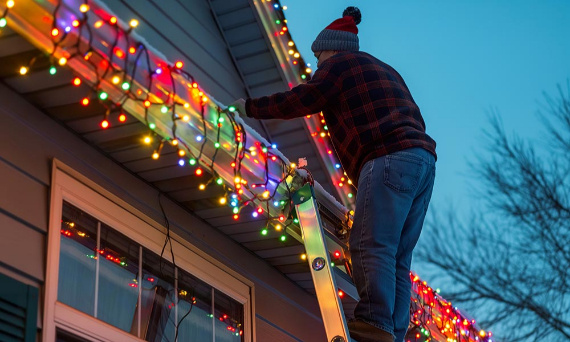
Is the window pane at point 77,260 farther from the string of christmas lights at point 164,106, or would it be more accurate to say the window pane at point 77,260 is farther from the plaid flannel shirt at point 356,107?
the plaid flannel shirt at point 356,107

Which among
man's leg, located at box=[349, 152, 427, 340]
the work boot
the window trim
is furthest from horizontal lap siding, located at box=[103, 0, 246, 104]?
the work boot

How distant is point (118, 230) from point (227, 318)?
3.23 ft

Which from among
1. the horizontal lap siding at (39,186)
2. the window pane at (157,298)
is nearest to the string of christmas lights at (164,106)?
the horizontal lap siding at (39,186)

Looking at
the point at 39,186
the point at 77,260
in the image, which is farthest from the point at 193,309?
the point at 39,186

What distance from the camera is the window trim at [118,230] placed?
122 inches

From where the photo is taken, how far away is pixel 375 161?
3086 millimetres

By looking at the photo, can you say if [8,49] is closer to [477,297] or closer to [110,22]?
[110,22]

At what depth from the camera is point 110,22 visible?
2.90 meters

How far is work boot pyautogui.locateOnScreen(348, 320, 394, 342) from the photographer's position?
2.79m

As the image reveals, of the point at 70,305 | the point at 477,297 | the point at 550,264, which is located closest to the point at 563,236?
the point at 550,264

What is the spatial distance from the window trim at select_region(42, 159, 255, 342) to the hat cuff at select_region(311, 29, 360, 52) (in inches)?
44.1

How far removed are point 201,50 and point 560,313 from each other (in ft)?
24.6

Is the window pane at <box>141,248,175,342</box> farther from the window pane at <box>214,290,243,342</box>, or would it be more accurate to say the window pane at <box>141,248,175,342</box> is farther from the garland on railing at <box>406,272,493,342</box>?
the garland on railing at <box>406,272,493,342</box>

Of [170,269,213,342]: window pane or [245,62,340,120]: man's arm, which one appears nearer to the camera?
[245,62,340,120]: man's arm
